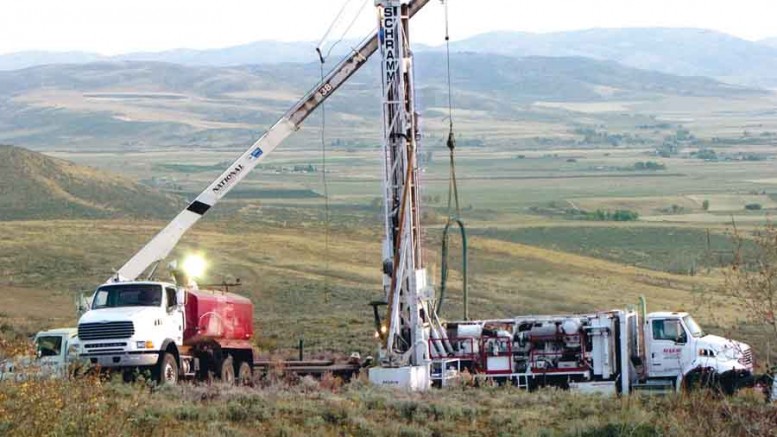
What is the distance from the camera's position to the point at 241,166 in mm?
34531

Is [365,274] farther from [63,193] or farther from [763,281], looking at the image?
[763,281]

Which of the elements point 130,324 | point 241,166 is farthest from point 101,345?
point 241,166

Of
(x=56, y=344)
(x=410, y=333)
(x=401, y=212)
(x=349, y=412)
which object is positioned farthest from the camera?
(x=56, y=344)

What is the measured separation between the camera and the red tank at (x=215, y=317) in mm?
32188

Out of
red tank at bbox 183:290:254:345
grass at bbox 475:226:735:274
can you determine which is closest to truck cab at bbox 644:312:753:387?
red tank at bbox 183:290:254:345

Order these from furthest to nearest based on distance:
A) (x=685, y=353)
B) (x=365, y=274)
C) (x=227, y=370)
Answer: (x=365, y=274), (x=227, y=370), (x=685, y=353)

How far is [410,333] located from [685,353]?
5.50 metres

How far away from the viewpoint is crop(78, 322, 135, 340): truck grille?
30109 millimetres

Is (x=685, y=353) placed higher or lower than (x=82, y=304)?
lower

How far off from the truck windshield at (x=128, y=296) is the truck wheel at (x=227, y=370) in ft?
7.83

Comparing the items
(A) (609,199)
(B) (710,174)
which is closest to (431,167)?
(B) (710,174)

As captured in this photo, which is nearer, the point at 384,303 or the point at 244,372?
the point at 384,303

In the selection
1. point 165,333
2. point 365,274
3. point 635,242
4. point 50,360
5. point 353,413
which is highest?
point 635,242

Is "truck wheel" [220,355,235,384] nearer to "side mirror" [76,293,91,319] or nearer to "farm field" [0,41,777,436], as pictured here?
"farm field" [0,41,777,436]
